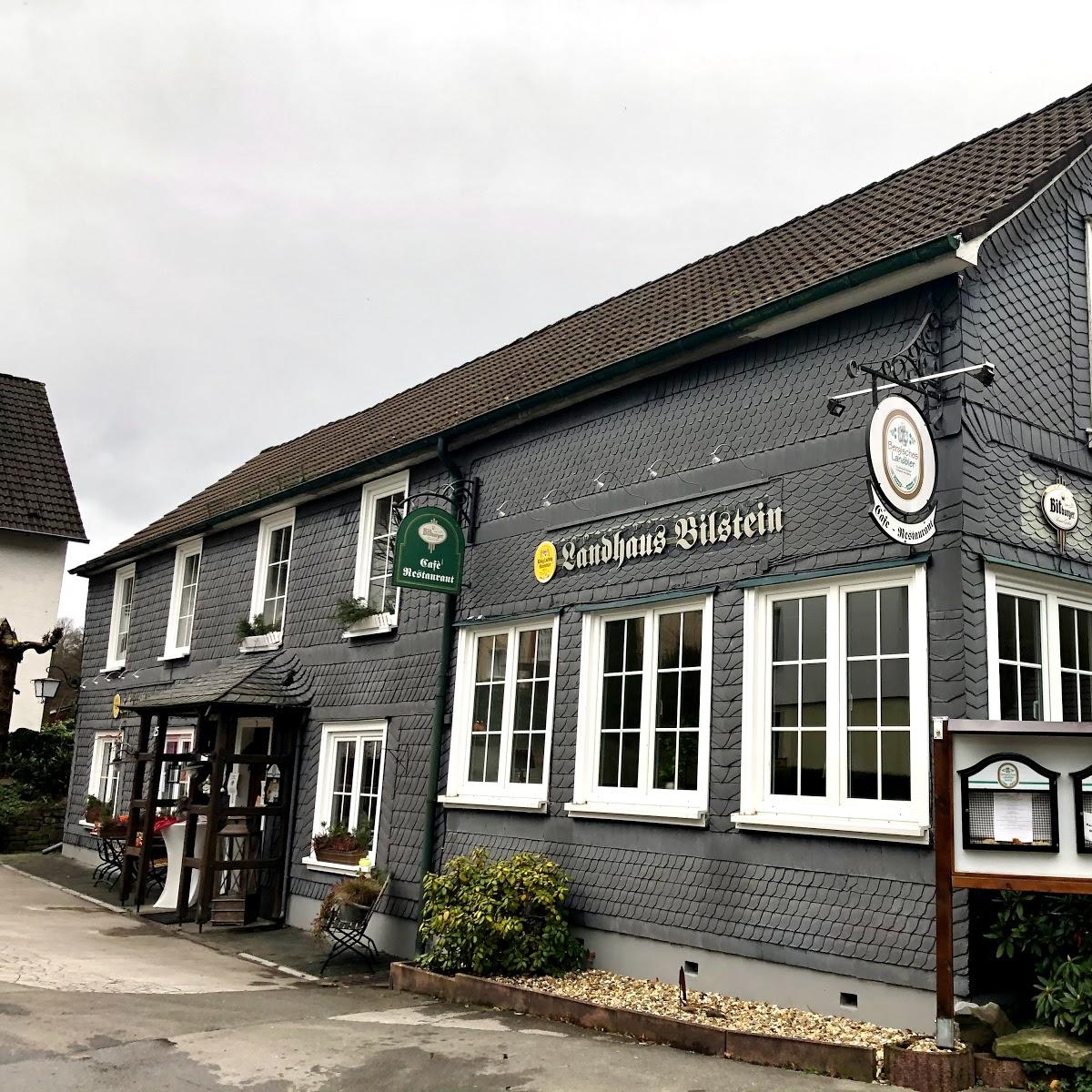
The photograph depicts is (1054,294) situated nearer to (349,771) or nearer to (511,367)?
(511,367)

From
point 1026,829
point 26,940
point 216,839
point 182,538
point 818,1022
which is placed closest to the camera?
point 1026,829

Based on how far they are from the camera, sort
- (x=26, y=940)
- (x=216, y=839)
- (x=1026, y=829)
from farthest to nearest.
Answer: (x=216, y=839)
(x=26, y=940)
(x=1026, y=829)

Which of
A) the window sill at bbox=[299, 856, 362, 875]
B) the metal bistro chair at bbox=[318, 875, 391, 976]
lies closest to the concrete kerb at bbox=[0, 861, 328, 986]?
the metal bistro chair at bbox=[318, 875, 391, 976]

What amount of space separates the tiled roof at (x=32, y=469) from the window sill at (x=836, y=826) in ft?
74.7

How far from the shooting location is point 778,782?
28.7 feet

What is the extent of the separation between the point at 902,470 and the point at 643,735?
360 cm

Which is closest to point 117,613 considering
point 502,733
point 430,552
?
point 430,552

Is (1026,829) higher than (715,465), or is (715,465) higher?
(715,465)

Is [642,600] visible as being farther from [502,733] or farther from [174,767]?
[174,767]

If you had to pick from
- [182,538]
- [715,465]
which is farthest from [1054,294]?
[182,538]

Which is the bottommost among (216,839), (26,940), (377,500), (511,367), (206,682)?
(26,940)

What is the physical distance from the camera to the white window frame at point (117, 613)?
20.7 meters

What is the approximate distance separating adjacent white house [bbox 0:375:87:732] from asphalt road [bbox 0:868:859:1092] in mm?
17627

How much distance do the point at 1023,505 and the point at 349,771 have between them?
8.43 metres
